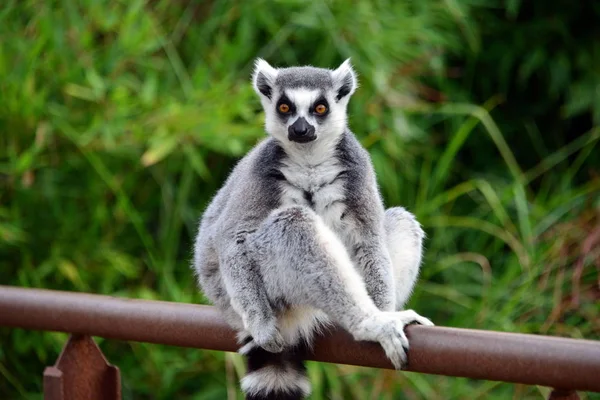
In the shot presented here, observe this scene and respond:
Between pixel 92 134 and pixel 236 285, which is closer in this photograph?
pixel 236 285

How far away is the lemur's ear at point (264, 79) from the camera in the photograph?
114 inches

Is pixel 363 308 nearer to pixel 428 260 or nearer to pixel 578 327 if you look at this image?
pixel 578 327

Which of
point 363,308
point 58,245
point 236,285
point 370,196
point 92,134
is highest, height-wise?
point 92,134

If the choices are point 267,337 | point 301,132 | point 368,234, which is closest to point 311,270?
point 267,337

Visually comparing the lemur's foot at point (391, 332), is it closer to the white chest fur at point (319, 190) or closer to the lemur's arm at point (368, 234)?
the lemur's arm at point (368, 234)

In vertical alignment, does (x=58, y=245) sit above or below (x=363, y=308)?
above

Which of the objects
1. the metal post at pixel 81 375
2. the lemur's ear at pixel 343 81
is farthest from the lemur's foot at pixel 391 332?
the lemur's ear at pixel 343 81

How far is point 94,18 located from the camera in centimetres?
420

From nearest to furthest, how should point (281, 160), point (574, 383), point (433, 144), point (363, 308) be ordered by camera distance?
point (574, 383)
point (363, 308)
point (281, 160)
point (433, 144)

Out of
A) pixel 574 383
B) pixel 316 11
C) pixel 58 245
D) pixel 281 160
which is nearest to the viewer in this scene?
pixel 574 383

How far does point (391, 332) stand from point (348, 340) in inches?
5.7

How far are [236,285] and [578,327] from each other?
5.96ft

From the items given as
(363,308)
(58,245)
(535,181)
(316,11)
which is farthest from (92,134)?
(535,181)

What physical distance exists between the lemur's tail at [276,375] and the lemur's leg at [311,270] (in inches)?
5.6
